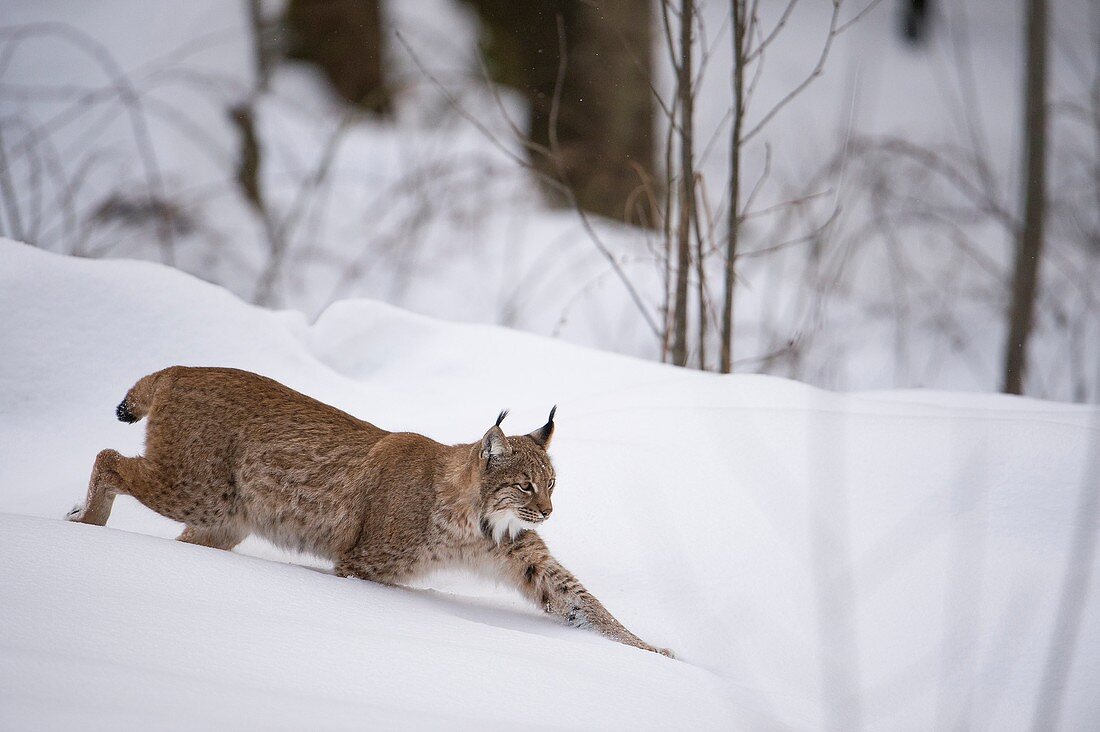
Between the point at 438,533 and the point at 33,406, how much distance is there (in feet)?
4.64

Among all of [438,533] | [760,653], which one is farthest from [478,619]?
[760,653]

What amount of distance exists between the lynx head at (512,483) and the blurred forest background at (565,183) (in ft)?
4.28

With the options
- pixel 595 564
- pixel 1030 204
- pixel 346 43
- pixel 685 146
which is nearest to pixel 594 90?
pixel 346 43

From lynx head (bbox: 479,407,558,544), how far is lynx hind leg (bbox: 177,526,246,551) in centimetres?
67

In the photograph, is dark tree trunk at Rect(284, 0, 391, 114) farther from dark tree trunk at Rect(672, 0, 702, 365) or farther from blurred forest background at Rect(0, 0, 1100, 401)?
dark tree trunk at Rect(672, 0, 702, 365)

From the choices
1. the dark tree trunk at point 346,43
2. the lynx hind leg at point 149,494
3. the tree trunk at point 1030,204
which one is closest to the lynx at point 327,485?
the lynx hind leg at point 149,494

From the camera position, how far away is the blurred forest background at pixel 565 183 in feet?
13.9

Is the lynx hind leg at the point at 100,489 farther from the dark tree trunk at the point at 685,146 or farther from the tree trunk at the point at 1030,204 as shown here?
the tree trunk at the point at 1030,204

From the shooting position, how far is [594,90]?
7773 millimetres

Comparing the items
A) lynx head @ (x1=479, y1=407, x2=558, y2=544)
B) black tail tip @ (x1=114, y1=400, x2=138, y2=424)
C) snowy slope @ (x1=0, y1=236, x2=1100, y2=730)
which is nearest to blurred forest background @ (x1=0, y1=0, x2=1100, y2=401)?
snowy slope @ (x1=0, y1=236, x2=1100, y2=730)

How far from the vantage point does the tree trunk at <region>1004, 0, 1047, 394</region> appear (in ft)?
14.2

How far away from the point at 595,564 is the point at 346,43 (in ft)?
26.3

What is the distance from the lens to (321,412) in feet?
8.32

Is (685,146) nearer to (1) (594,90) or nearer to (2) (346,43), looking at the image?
(1) (594,90)
